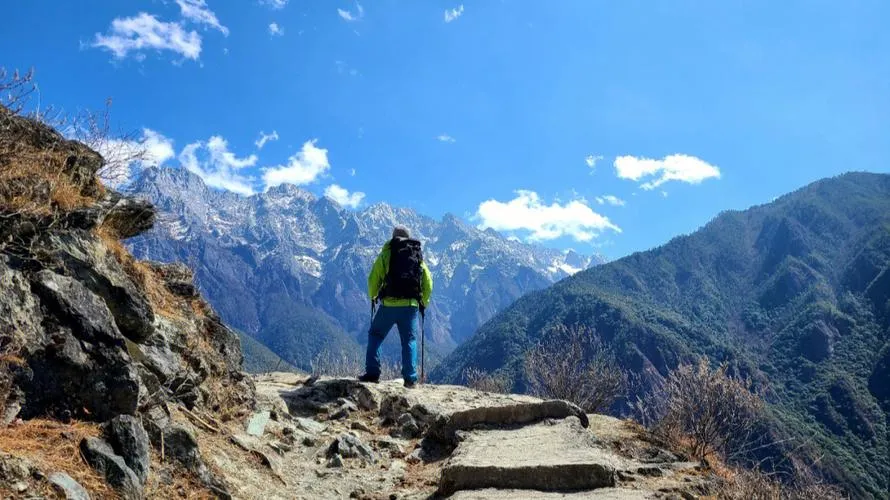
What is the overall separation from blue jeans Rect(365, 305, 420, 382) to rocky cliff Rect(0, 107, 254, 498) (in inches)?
178

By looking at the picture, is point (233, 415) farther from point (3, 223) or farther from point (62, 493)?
point (62, 493)

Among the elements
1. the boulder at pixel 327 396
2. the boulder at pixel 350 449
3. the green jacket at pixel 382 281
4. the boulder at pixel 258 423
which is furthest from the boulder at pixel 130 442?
the green jacket at pixel 382 281

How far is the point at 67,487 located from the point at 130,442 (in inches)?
33.2

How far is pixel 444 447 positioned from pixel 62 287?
537 cm

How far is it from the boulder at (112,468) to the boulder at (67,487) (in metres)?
0.32

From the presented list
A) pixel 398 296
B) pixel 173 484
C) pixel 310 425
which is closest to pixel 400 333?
pixel 398 296

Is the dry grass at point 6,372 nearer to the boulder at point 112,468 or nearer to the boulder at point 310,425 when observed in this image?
the boulder at point 112,468

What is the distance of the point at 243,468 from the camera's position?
6.29 metres

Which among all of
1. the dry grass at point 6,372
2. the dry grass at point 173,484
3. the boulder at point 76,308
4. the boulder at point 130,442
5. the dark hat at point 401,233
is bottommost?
the dry grass at point 173,484

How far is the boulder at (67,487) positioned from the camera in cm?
368

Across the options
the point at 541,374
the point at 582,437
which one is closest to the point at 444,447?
the point at 582,437

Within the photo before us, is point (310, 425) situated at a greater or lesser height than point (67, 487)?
lesser

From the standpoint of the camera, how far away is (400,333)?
11977 mm

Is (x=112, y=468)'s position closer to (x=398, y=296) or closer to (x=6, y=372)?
(x=6, y=372)
